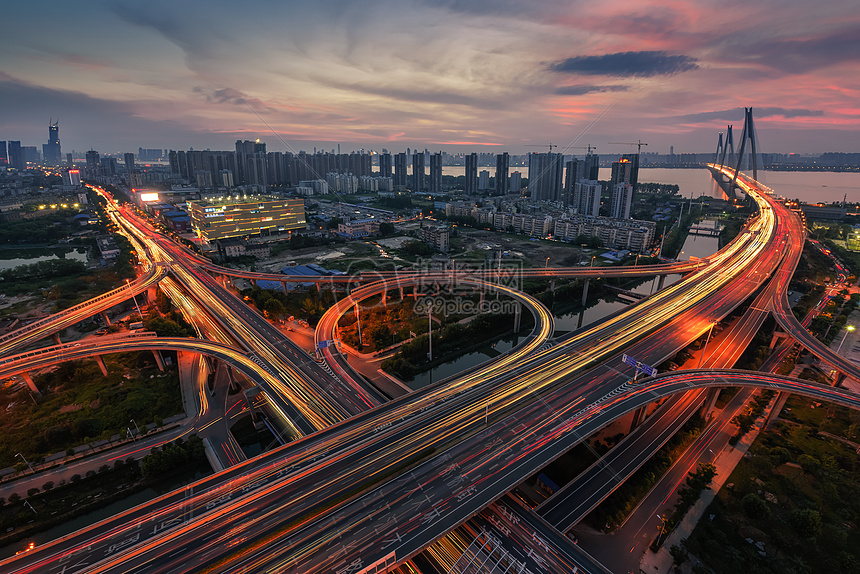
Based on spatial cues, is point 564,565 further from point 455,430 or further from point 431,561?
point 455,430

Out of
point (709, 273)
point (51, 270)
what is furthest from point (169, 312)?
point (709, 273)

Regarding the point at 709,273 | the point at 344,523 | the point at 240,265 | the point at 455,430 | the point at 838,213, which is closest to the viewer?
the point at 344,523

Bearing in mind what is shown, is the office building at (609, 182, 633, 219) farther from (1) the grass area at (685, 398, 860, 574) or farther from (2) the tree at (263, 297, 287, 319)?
(2) the tree at (263, 297, 287, 319)

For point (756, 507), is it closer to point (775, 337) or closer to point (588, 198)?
point (775, 337)

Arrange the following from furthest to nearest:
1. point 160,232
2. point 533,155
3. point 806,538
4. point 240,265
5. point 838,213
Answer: point 533,155 < point 838,213 < point 160,232 < point 240,265 < point 806,538

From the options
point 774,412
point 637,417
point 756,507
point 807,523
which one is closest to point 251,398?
point 637,417

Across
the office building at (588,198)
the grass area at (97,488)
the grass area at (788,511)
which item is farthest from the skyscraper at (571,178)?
the grass area at (97,488)
